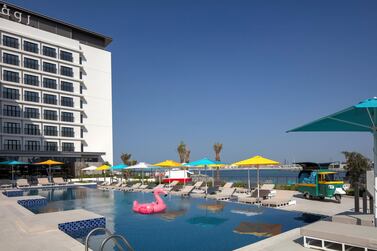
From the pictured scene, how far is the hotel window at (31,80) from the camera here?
44.6 m

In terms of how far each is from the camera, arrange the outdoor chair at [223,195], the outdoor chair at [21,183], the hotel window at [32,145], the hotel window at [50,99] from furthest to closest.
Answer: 1. the hotel window at [50,99]
2. the hotel window at [32,145]
3. the outdoor chair at [21,183]
4. the outdoor chair at [223,195]

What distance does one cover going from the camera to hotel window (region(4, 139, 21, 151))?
4162cm

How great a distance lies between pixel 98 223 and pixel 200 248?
194 inches

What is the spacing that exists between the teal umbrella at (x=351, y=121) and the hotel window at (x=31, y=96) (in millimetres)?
44086

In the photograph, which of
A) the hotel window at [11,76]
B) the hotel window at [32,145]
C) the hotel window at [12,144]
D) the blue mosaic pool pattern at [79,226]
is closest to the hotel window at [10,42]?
the hotel window at [11,76]

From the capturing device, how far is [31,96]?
1770 inches

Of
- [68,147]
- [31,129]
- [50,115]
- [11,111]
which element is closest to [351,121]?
[11,111]

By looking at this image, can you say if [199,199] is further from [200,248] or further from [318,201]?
[200,248]

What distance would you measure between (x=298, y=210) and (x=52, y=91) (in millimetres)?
42407

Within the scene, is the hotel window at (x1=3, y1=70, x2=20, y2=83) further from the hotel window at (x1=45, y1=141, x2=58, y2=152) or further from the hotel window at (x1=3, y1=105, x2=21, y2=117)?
the hotel window at (x1=45, y1=141, x2=58, y2=152)

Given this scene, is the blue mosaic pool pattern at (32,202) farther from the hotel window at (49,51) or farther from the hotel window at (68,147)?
the hotel window at (49,51)

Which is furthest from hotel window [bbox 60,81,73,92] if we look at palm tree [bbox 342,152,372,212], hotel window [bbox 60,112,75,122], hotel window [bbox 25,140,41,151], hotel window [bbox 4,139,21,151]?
palm tree [bbox 342,152,372,212]

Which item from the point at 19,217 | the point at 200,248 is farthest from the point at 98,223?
the point at 200,248

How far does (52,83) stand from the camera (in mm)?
47625
